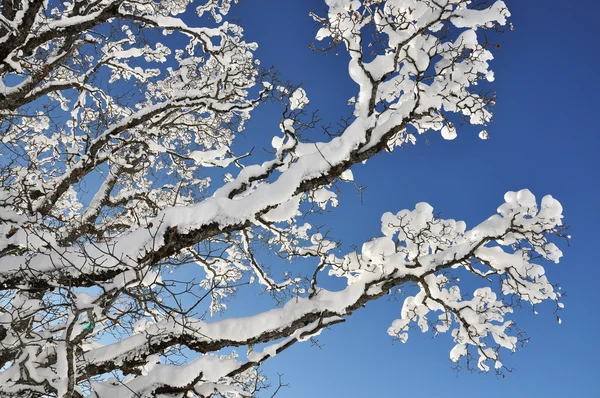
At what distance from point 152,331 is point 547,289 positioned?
5.54 meters

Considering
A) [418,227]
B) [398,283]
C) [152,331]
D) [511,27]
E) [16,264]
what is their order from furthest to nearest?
[418,227] < [398,283] < [152,331] < [511,27] < [16,264]

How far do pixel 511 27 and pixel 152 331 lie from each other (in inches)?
229

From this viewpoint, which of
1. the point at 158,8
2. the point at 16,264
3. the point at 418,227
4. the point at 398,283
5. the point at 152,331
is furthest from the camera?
the point at 158,8

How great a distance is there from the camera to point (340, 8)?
492 centimetres

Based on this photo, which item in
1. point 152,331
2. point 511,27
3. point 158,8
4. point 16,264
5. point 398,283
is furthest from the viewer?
point 158,8

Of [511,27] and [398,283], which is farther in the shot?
[398,283]

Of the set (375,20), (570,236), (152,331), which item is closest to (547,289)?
(570,236)

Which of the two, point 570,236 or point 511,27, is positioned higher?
point 511,27

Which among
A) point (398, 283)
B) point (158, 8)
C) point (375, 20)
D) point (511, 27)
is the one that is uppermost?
point (158, 8)

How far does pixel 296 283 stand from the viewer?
767 centimetres

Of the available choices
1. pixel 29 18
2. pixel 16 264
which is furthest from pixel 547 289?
pixel 29 18

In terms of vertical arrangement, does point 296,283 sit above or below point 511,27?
below

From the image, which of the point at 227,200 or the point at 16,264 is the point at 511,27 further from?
the point at 16,264

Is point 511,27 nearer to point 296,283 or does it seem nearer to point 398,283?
point 398,283
